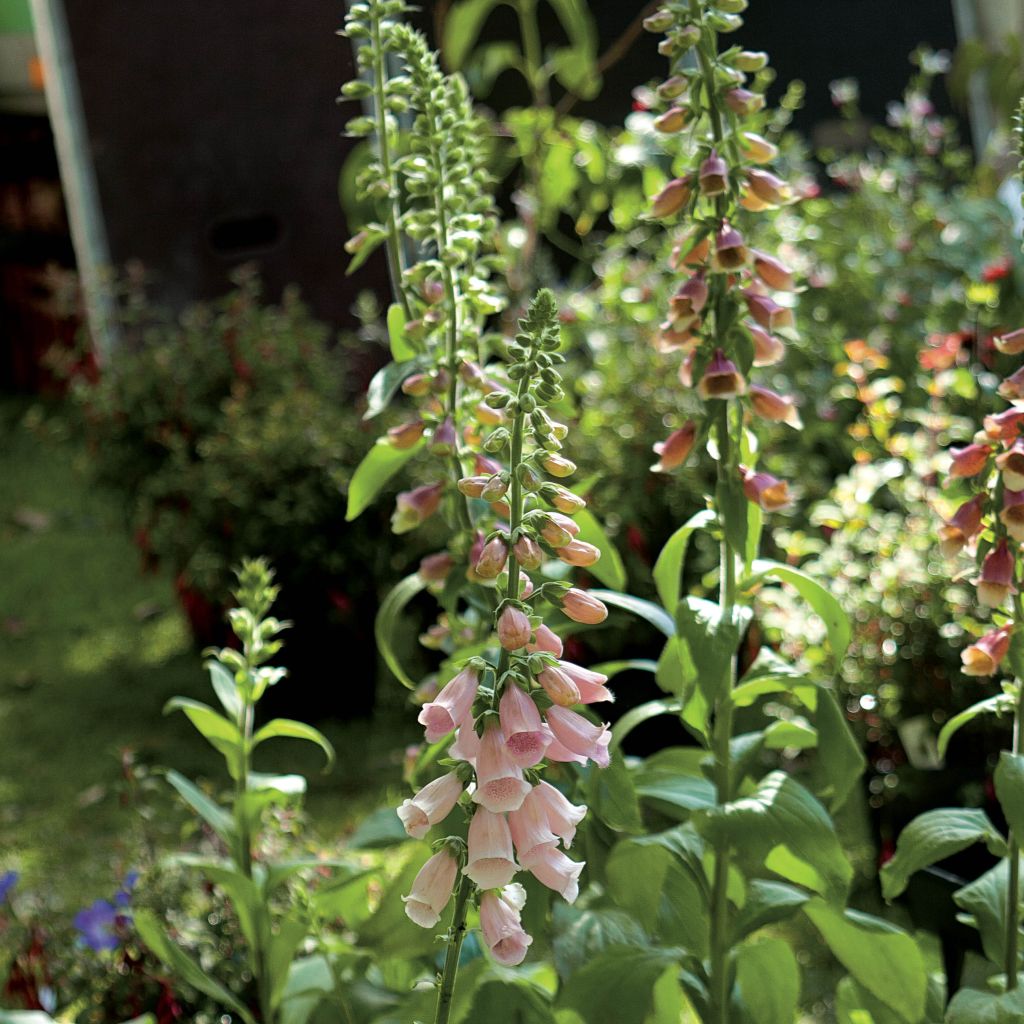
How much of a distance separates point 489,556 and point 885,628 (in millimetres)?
1314

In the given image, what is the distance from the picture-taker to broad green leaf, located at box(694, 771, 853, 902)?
1225 mm

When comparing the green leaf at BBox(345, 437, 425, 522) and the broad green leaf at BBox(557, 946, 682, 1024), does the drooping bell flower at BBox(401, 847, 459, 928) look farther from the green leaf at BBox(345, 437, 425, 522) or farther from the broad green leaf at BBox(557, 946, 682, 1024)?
the green leaf at BBox(345, 437, 425, 522)

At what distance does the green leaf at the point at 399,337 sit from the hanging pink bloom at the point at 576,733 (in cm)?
56

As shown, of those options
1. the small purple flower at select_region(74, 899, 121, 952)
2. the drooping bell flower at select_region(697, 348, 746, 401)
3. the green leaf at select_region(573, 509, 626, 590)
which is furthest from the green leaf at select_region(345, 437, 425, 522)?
the small purple flower at select_region(74, 899, 121, 952)

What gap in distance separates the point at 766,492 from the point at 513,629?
0.47 m

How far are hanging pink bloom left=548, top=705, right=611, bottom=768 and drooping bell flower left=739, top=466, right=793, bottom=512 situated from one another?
1.41 feet

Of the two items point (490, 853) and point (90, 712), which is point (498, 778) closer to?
point (490, 853)

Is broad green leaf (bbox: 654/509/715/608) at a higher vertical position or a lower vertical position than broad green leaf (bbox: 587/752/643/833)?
higher

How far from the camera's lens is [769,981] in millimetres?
1324

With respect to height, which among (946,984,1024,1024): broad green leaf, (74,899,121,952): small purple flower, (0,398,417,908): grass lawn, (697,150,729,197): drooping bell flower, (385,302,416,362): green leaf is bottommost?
(0,398,417,908): grass lawn

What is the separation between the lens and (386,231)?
4.37 feet

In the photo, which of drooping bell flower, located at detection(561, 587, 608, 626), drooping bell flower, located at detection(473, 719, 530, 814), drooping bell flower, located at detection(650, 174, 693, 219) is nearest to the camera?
drooping bell flower, located at detection(473, 719, 530, 814)

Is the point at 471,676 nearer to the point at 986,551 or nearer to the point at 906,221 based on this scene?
the point at 986,551

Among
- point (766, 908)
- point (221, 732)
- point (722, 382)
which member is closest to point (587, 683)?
point (722, 382)
